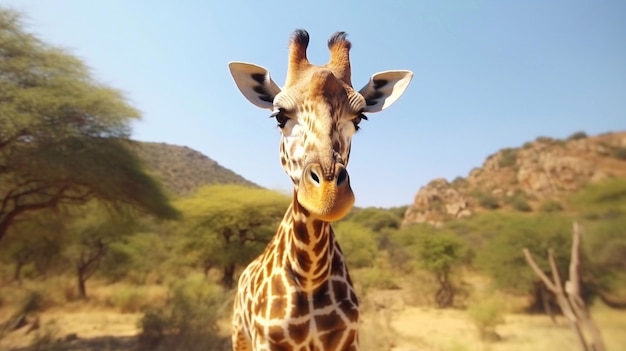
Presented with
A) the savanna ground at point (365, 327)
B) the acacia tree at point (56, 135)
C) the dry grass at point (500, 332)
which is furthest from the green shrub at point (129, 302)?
the dry grass at point (500, 332)

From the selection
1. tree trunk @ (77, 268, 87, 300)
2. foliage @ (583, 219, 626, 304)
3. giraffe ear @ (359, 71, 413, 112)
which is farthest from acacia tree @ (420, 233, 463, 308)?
giraffe ear @ (359, 71, 413, 112)

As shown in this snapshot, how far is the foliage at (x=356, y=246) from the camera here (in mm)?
17766

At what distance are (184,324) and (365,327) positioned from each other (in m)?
4.28

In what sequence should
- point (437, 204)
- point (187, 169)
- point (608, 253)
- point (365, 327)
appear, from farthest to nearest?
point (437, 204) → point (187, 169) → point (365, 327) → point (608, 253)

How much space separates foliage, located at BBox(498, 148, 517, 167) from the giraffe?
→ 3657 centimetres

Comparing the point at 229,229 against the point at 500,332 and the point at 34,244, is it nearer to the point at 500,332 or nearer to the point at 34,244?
the point at 34,244

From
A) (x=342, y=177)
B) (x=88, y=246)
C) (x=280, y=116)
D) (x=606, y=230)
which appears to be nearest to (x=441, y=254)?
(x=606, y=230)

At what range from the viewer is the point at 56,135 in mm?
8852

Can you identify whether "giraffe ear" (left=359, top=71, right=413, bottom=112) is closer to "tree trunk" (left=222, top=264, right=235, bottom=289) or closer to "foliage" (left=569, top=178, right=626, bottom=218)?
"foliage" (left=569, top=178, right=626, bottom=218)

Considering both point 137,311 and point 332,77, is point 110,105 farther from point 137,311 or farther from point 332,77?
point 332,77

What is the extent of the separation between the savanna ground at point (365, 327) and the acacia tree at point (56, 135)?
2977mm

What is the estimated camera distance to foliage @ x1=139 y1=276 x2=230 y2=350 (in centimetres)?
948

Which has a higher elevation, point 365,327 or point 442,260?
point 442,260

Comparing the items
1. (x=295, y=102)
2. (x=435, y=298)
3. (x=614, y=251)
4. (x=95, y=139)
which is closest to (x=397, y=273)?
(x=435, y=298)
